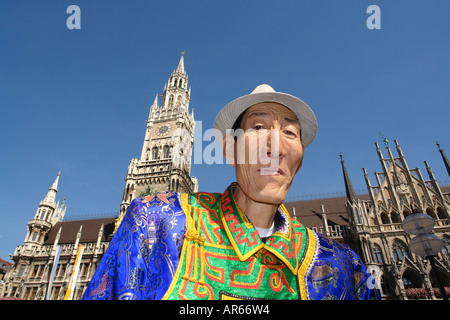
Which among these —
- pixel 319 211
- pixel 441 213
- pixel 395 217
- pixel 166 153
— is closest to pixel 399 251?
pixel 395 217

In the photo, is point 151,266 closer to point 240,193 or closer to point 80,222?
point 240,193

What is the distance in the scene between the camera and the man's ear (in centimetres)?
252

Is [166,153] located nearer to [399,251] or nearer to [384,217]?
[384,217]

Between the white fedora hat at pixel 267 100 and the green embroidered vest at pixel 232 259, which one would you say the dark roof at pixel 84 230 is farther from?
the green embroidered vest at pixel 232 259

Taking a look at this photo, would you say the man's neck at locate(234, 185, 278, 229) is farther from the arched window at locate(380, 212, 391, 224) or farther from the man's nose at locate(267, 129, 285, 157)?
the arched window at locate(380, 212, 391, 224)

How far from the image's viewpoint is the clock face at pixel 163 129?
34912mm

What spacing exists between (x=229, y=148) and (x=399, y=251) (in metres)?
23.4

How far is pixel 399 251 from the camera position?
65.5 ft

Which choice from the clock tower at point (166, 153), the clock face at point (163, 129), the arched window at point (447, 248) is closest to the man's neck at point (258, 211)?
the arched window at point (447, 248)

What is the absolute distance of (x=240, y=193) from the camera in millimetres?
2254

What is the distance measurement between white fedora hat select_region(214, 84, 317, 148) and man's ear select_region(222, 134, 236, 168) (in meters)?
0.09

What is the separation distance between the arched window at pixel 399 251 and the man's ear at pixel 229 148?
74.8ft

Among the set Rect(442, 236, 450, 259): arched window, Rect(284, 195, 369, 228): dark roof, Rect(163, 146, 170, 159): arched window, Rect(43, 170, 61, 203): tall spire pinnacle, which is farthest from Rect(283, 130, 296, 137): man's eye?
Rect(43, 170, 61, 203): tall spire pinnacle
